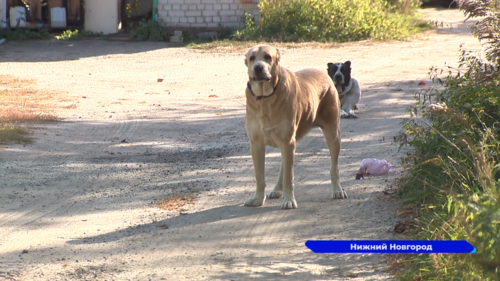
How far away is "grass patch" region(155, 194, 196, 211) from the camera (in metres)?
6.16

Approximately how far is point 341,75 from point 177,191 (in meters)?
4.42

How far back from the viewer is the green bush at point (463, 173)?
374 centimetres

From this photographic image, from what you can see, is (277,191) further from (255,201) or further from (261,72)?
(261,72)

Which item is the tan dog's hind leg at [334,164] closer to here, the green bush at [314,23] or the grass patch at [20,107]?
the grass patch at [20,107]

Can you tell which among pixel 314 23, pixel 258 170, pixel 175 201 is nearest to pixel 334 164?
pixel 258 170

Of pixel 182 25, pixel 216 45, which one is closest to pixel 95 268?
pixel 216 45

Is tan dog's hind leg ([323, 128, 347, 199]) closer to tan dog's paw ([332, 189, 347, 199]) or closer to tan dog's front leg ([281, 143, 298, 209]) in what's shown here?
tan dog's paw ([332, 189, 347, 199])

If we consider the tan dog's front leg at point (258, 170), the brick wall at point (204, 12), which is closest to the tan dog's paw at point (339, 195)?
the tan dog's front leg at point (258, 170)

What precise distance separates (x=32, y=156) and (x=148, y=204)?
7.95ft

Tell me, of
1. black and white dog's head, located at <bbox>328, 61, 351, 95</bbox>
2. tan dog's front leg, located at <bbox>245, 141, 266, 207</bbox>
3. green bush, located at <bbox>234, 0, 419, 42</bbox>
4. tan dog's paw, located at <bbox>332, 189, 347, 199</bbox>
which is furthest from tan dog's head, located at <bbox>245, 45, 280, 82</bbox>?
green bush, located at <bbox>234, 0, 419, 42</bbox>

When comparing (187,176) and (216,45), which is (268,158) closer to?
(187,176)

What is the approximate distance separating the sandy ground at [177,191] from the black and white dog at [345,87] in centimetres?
25

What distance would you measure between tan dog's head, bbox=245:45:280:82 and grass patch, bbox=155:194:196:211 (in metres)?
1.43

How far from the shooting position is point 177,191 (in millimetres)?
6645
